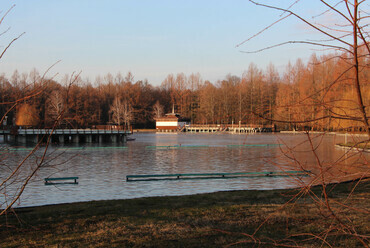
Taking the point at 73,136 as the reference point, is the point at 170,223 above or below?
below

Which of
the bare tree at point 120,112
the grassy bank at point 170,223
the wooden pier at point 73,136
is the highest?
the bare tree at point 120,112

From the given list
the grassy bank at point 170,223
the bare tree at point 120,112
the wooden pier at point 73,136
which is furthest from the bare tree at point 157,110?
the grassy bank at point 170,223

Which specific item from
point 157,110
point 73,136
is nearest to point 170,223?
point 73,136

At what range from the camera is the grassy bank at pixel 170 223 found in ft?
23.7

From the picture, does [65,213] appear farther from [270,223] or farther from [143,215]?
[270,223]

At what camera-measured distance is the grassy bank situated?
7.23m

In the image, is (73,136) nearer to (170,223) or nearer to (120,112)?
(120,112)

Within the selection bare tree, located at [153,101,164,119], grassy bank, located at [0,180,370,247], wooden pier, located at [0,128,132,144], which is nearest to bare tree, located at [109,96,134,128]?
bare tree, located at [153,101,164,119]

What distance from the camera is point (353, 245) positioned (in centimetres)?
660

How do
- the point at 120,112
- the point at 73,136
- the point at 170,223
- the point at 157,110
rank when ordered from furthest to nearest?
1. the point at 157,110
2. the point at 120,112
3. the point at 73,136
4. the point at 170,223

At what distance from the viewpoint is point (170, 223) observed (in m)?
8.58

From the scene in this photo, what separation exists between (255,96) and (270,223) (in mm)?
87248

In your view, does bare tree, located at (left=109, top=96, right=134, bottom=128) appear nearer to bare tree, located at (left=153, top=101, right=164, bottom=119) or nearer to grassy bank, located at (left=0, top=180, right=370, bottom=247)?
bare tree, located at (left=153, top=101, right=164, bottom=119)

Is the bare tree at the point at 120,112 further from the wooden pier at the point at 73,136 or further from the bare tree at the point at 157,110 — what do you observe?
the wooden pier at the point at 73,136
